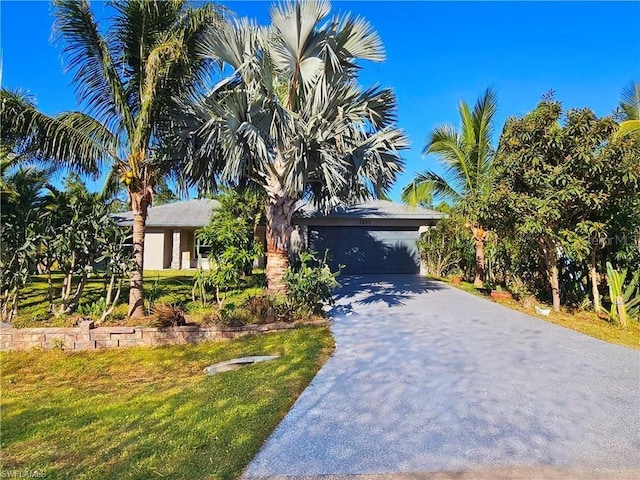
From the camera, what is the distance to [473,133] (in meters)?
13.2

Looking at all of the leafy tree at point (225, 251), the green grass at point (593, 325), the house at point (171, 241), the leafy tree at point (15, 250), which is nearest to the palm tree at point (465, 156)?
the green grass at point (593, 325)

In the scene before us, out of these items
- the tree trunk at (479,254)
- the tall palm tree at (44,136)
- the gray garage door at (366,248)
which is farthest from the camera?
the gray garage door at (366,248)

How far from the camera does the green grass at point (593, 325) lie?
761 cm

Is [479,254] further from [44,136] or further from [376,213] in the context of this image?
[44,136]

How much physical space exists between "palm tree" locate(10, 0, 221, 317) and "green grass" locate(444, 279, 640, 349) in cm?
937

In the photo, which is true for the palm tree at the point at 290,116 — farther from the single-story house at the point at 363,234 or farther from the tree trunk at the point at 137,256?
the single-story house at the point at 363,234

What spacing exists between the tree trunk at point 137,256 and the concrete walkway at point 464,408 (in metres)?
4.58

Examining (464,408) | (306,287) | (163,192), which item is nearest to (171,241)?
(163,192)

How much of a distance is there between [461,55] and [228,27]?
23.0 feet

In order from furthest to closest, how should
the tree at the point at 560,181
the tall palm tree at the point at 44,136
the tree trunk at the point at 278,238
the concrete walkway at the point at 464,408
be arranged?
the tree trunk at the point at 278,238 < the tree at the point at 560,181 < the tall palm tree at the point at 44,136 < the concrete walkway at the point at 464,408

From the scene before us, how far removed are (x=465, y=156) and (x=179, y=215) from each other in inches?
539

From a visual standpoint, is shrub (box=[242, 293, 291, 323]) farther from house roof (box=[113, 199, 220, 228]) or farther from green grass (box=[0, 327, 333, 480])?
house roof (box=[113, 199, 220, 228])

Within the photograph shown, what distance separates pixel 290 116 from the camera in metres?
8.04

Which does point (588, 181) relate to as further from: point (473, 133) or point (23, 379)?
point (23, 379)
